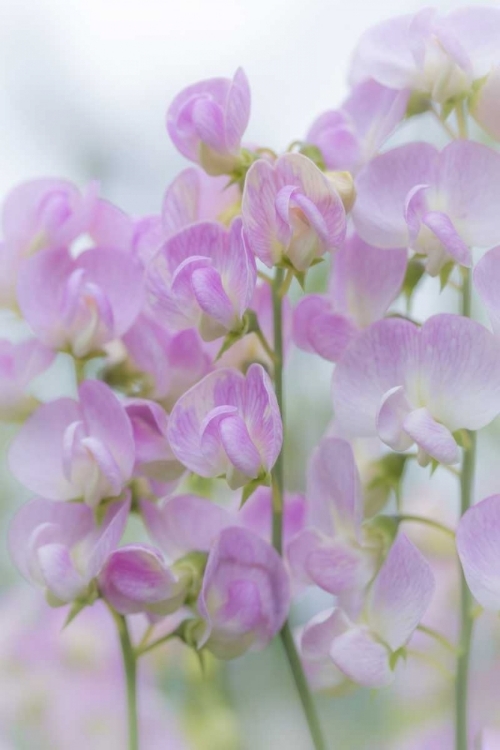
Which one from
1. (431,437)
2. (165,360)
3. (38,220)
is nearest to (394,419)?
(431,437)

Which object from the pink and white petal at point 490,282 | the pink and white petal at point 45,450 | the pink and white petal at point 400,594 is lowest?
the pink and white petal at point 400,594

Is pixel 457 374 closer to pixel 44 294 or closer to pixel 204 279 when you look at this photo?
pixel 204 279

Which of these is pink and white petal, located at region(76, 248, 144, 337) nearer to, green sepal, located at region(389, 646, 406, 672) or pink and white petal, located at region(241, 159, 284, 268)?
pink and white petal, located at region(241, 159, 284, 268)

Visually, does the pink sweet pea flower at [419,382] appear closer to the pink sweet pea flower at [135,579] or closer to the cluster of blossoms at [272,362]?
the cluster of blossoms at [272,362]

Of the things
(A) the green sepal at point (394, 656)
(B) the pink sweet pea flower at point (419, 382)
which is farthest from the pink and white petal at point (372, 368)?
(A) the green sepal at point (394, 656)

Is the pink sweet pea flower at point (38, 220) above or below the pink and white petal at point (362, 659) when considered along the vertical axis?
above

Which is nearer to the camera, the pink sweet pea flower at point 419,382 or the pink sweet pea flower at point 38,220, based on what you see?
the pink sweet pea flower at point 419,382

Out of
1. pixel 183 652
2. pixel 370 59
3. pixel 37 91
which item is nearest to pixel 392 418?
pixel 370 59
